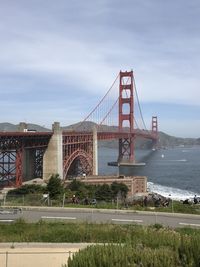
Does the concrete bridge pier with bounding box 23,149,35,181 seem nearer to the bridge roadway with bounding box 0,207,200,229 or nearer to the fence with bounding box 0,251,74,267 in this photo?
the bridge roadway with bounding box 0,207,200,229

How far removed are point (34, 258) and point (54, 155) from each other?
162 ft

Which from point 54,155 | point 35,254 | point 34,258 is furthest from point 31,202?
point 54,155

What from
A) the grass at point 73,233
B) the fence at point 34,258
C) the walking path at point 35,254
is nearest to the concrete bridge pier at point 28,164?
the grass at point 73,233

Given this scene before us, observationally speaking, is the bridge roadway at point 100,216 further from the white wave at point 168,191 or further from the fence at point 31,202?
the white wave at point 168,191

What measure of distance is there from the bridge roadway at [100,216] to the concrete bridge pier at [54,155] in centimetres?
3987

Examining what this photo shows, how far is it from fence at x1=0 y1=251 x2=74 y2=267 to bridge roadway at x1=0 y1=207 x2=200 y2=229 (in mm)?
5515

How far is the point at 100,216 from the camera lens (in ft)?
55.7

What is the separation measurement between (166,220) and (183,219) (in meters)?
0.77

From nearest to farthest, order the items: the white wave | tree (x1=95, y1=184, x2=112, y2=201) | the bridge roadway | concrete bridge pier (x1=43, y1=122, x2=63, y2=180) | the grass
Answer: the grass, the bridge roadway, tree (x1=95, y1=184, x2=112, y2=201), the white wave, concrete bridge pier (x1=43, y1=122, x2=63, y2=180)

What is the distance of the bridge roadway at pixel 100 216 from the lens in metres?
15.8

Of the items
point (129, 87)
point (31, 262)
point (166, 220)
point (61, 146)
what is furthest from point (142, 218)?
point (129, 87)

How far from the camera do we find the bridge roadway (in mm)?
15820

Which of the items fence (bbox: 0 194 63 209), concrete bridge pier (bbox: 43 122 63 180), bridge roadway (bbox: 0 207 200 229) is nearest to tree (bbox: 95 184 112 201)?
→ fence (bbox: 0 194 63 209)

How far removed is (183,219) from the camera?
54.6 ft
